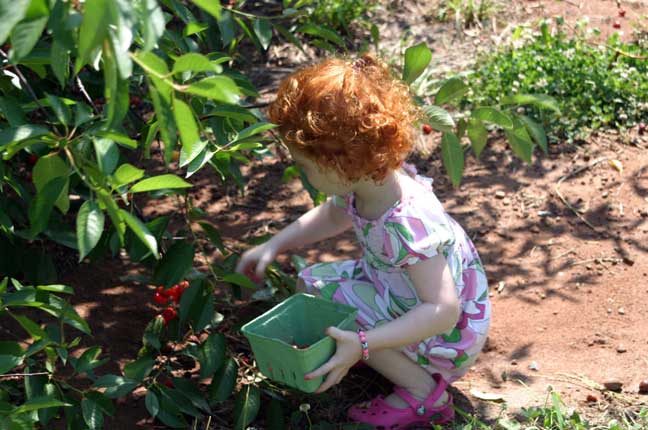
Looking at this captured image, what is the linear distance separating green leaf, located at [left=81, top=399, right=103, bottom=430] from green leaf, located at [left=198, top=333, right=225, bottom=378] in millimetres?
350

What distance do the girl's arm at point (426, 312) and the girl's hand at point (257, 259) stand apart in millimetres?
470

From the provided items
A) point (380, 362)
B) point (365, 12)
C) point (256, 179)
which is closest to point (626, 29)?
point (365, 12)

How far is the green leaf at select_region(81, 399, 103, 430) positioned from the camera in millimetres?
2285

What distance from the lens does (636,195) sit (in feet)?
13.1

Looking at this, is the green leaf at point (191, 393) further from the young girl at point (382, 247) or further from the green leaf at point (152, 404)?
the young girl at point (382, 247)

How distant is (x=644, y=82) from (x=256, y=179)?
6.32 ft

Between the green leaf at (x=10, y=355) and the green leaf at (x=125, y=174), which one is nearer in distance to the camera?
the green leaf at (x=125, y=174)

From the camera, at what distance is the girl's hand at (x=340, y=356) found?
2361 mm

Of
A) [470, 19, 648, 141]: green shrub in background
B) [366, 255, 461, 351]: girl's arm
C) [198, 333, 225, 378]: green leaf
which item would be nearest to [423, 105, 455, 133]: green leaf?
[366, 255, 461, 351]: girl's arm

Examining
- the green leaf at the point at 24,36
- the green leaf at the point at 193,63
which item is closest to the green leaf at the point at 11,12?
the green leaf at the point at 24,36

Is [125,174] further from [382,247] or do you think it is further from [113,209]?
[382,247]

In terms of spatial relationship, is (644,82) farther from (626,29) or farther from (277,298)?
(277,298)

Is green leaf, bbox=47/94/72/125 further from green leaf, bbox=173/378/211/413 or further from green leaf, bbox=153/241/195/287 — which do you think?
green leaf, bbox=173/378/211/413

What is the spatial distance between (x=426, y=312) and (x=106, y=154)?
3.57 feet
